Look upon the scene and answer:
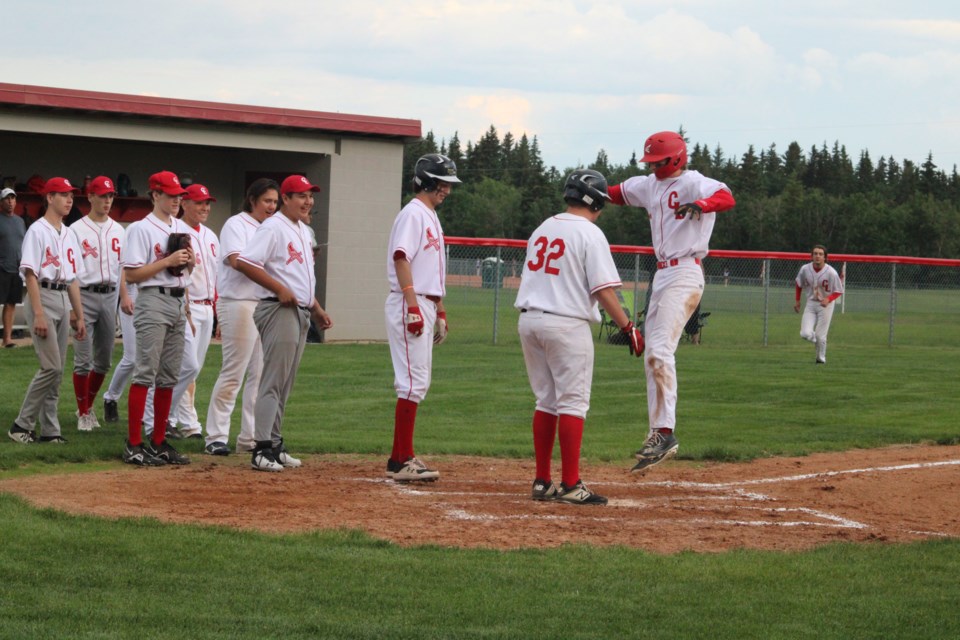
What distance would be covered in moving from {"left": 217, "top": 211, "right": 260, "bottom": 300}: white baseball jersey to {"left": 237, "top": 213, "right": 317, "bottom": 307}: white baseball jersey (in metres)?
0.70

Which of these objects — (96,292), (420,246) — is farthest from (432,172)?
(96,292)

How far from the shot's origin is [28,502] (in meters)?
6.86

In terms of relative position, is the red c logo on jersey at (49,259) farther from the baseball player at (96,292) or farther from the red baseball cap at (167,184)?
the red baseball cap at (167,184)

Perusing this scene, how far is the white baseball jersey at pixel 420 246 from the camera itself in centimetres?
803

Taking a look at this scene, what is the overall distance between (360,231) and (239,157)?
12.0 feet

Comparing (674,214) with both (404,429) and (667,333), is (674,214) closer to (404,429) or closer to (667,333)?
(667,333)

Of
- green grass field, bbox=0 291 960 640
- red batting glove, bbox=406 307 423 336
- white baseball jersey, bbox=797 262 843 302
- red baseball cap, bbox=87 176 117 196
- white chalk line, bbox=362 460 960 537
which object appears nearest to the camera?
green grass field, bbox=0 291 960 640

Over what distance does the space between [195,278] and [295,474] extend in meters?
2.45

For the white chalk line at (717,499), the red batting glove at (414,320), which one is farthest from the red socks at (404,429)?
the red batting glove at (414,320)

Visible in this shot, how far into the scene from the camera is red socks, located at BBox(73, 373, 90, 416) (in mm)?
10391

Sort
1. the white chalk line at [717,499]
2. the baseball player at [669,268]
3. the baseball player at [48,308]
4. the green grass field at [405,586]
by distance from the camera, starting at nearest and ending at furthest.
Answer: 1. the green grass field at [405,586]
2. the white chalk line at [717,499]
3. the baseball player at [669,268]
4. the baseball player at [48,308]

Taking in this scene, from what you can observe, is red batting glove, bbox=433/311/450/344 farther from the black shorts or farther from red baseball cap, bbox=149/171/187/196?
the black shorts

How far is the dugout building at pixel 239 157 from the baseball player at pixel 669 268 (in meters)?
12.0

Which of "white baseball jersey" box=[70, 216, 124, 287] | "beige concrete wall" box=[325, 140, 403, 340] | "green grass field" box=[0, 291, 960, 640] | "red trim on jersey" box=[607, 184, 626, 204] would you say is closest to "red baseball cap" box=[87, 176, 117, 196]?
"white baseball jersey" box=[70, 216, 124, 287]
